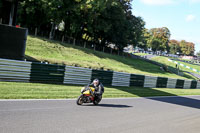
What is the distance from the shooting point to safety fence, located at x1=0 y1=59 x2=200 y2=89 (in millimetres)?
14070

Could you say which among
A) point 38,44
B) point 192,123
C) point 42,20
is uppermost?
point 42,20

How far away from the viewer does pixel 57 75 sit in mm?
16328

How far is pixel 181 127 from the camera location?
9.13 meters

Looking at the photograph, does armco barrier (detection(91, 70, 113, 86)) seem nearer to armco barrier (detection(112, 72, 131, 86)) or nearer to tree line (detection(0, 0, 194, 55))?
armco barrier (detection(112, 72, 131, 86))

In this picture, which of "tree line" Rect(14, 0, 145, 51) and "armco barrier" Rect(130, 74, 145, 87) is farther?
"tree line" Rect(14, 0, 145, 51)

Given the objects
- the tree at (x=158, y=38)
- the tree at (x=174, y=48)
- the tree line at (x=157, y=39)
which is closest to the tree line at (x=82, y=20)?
the tree line at (x=157, y=39)

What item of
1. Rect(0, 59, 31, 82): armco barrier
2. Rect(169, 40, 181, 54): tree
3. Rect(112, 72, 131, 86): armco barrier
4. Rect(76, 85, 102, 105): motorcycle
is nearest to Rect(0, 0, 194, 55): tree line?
Rect(112, 72, 131, 86): armco barrier

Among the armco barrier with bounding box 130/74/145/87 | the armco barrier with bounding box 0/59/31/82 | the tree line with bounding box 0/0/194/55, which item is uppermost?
the tree line with bounding box 0/0/194/55

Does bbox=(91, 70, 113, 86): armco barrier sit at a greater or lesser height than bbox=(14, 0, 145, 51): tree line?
lesser

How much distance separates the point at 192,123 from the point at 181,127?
138 cm

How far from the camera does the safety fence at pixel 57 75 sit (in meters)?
14.1

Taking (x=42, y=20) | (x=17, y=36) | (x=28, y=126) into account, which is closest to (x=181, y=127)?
(x=28, y=126)

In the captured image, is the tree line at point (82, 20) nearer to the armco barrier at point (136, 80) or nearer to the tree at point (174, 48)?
the armco barrier at point (136, 80)

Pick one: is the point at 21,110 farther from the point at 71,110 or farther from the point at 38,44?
the point at 38,44
